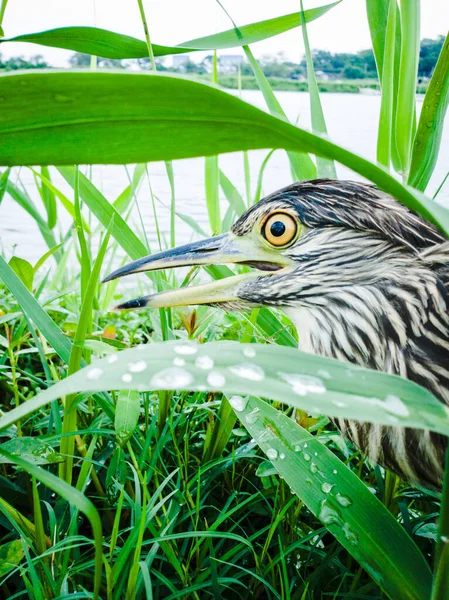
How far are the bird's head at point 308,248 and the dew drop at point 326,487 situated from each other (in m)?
0.35

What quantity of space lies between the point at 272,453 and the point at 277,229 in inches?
16.6

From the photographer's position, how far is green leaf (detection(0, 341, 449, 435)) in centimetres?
42

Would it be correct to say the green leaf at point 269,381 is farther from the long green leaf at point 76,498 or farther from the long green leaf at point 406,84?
the long green leaf at point 406,84

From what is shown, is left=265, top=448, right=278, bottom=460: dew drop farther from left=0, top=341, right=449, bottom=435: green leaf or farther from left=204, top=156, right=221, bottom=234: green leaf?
left=204, top=156, right=221, bottom=234: green leaf

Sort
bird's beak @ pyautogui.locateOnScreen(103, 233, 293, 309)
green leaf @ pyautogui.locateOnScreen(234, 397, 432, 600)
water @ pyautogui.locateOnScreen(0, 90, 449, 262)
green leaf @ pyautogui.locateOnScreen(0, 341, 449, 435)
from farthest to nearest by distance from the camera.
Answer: water @ pyautogui.locateOnScreen(0, 90, 449, 262) < bird's beak @ pyautogui.locateOnScreen(103, 233, 293, 309) < green leaf @ pyautogui.locateOnScreen(234, 397, 432, 600) < green leaf @ pyautogui.locateOnScreen(0, 341, 449, 435)

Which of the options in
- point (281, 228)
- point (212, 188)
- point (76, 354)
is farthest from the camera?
point (212, 188)

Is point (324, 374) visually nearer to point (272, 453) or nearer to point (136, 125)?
point (136, 125)

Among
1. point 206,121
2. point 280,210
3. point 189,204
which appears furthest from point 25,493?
point 189,204

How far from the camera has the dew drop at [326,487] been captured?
784mm

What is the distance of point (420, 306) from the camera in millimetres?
921

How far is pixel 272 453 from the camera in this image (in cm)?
85

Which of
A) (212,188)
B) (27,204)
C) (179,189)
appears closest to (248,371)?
(212,188)

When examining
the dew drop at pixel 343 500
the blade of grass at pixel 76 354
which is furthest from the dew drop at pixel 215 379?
the blade of grass at pixel 76 354

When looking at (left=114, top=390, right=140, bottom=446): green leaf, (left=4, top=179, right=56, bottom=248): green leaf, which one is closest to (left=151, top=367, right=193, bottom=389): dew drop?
(left=114, top=390, right=140, bottom=446): green leaf
